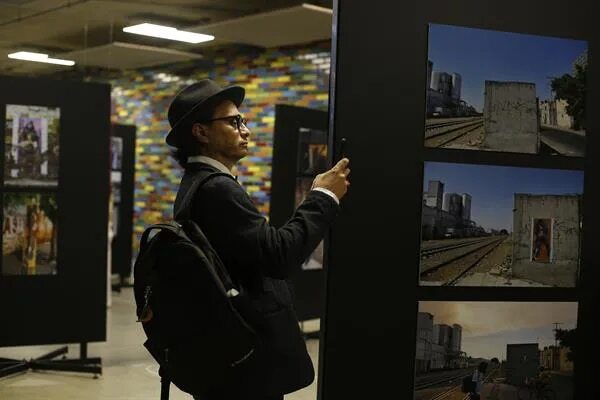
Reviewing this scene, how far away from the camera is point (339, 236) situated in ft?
7.38

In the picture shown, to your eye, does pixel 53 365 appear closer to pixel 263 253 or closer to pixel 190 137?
pixel 190 137

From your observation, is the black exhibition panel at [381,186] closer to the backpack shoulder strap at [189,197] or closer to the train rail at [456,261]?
the train rail at [456,261]

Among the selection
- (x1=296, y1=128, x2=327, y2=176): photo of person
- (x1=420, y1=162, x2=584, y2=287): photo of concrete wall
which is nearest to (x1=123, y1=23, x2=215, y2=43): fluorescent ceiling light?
(x1=296, y1=128, x2=327, y2=176): photo of person

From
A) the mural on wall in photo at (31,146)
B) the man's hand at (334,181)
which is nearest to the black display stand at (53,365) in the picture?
the mural on wall in photo at (31,146)

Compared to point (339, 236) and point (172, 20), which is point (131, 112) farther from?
point (339, 236)

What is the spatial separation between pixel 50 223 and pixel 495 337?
3.37 m

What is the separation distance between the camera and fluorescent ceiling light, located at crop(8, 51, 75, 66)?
188 inches

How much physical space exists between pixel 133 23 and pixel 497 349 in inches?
188

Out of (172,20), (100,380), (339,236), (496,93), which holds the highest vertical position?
(172,20)

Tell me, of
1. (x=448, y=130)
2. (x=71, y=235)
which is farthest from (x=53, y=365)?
(x=448, y=130)

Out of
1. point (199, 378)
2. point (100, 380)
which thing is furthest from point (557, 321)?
point (100, 380)

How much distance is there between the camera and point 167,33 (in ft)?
24.7

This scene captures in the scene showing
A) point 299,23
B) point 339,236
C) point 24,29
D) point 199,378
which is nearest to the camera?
point 199,378

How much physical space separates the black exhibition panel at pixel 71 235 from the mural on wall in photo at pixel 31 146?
0.04 metres
